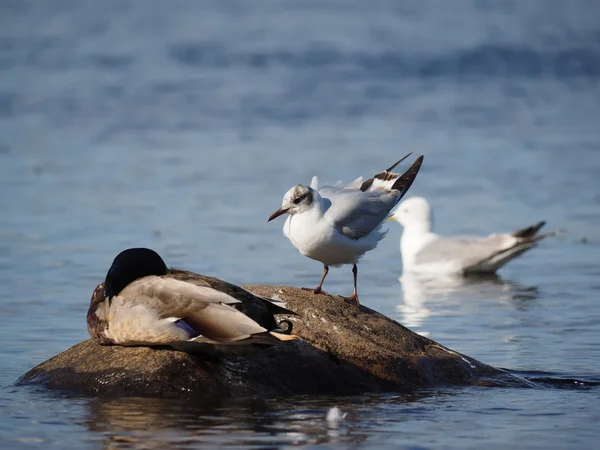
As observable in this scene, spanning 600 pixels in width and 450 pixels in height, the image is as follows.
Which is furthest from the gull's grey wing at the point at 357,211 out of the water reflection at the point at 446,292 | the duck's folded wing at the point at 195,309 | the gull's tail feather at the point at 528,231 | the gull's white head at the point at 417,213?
the gull's white head at the point at 417,213

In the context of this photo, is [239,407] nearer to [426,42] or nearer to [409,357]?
[409,357]

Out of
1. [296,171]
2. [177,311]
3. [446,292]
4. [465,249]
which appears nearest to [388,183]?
[177,311]

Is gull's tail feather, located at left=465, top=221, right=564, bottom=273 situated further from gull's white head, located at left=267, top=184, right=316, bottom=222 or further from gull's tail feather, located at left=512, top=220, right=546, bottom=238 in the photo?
gull's white head, located at left=267, top=184, right=316, bottom=222

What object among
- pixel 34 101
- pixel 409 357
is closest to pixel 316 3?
pixel 34 101

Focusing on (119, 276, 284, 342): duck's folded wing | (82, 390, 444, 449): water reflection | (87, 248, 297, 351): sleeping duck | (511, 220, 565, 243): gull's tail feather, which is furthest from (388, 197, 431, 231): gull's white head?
(119, 276, 284, 342): duck's folded wing

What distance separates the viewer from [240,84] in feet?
82.2

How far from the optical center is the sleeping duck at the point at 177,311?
7.22 metres

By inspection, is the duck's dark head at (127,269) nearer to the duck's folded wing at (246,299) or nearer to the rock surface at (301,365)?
the duck's folded wing at (246,299)

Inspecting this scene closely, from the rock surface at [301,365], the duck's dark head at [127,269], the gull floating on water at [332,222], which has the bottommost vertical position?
the rock surface at [301,365]

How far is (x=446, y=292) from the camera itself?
1324cm

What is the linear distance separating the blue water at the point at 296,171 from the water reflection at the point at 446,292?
6cm

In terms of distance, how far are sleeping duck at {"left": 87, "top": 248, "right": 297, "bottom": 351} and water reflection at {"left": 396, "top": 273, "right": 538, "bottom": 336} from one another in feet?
11.4

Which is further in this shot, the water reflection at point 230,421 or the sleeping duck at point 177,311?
the sleeping duck at point 177,311

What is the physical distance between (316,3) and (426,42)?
7.64 meters
